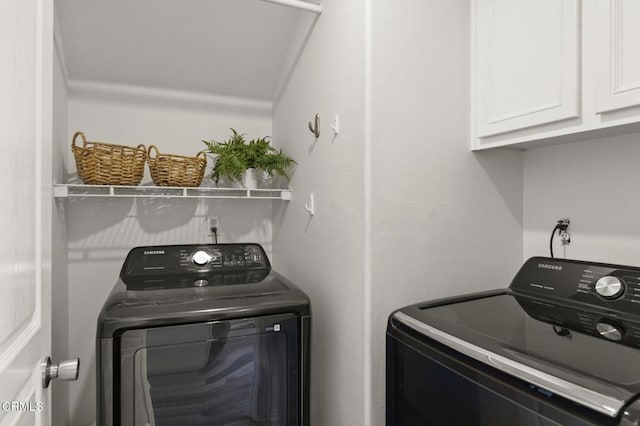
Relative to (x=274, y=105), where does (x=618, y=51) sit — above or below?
below

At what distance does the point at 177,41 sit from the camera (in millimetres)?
1951

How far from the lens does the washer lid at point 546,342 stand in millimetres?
643

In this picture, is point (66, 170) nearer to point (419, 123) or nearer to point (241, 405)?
point (241, 405)

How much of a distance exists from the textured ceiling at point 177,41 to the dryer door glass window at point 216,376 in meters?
1.50

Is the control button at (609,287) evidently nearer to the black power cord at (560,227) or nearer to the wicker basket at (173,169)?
the black power cord at (560,227)

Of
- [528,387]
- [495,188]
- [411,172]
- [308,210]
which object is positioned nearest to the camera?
[528,387]

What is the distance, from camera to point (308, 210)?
1720 millimetres

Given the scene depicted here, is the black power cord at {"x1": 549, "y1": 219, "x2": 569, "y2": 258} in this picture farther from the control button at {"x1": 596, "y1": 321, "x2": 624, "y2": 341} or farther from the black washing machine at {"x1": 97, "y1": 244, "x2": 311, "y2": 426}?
the black washing machine at {"x1": 97, "y1": 244, "x2": 311, "y2": 426}

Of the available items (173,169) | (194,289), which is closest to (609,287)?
(194,289)

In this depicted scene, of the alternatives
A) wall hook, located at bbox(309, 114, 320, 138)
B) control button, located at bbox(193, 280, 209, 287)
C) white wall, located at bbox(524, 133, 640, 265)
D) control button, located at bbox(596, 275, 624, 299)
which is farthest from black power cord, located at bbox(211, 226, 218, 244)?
control button, located at bbox(596, 275, 624, 299)

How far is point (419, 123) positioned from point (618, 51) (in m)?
0.57

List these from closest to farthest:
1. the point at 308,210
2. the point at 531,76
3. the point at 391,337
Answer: the point at 391,337
the point at 531,76
the point at 308,210

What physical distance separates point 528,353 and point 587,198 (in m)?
0.85

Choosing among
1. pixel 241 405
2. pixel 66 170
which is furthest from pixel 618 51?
pixel 66 170
